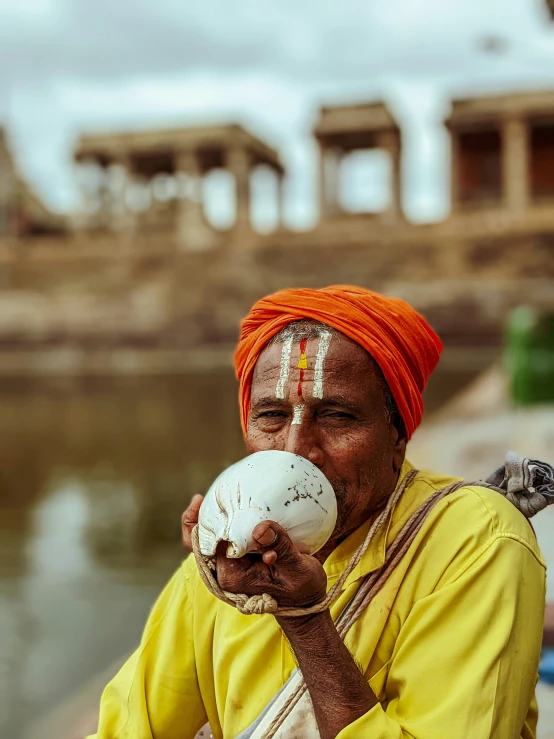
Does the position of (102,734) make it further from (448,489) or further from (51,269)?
(51,269)

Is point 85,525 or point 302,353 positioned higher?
point 302,353

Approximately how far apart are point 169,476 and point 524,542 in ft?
24.9

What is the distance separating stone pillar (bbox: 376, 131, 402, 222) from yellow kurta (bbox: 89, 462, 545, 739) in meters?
32.9

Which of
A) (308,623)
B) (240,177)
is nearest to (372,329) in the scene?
(308,623)

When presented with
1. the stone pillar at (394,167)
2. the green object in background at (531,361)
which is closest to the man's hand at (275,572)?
the green object in background at (531,361)

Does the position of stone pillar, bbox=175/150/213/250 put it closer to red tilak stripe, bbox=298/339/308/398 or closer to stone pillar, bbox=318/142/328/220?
stone pillar, bbox=318/142/328/220

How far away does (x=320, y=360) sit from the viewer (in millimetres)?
1486

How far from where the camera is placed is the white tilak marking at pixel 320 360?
1.46 meters

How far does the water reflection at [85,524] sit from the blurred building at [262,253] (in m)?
12.0

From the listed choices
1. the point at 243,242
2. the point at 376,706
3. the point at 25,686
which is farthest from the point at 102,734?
the point at 243,242

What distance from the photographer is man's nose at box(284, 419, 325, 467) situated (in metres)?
1.42

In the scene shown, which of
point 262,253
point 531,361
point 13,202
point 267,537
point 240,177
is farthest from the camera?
point 13,202

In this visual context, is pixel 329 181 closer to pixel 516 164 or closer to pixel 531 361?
pixel 516 164

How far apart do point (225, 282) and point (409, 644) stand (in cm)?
3027
